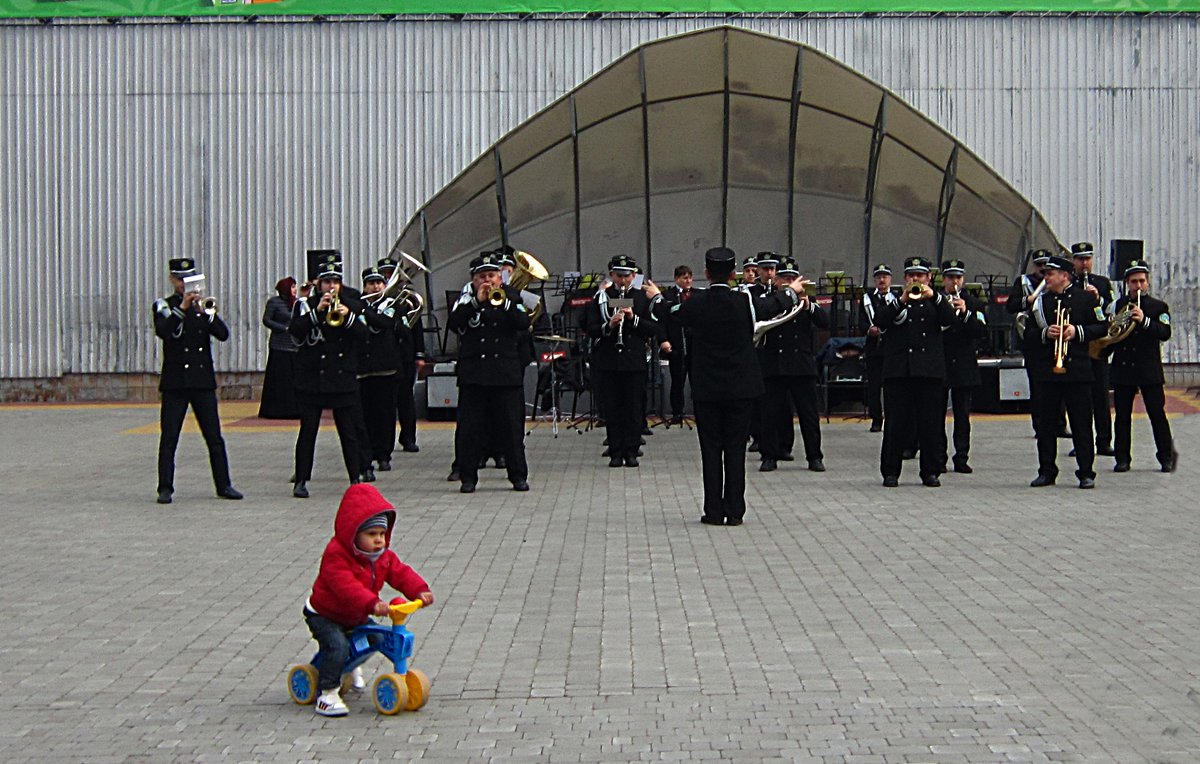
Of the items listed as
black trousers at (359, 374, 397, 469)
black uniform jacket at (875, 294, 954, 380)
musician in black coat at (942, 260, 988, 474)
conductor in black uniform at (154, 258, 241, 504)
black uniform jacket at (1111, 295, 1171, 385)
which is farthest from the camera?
black trousers at (359, 374, 397, 469)

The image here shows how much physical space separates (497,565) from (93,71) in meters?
20.6

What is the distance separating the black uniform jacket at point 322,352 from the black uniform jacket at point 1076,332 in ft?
18.1

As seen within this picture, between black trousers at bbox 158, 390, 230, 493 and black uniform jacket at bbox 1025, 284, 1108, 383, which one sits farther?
black uniform jacket at bbox 1025, 284, 1108, 383

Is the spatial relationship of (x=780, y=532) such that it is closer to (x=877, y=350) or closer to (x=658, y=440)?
(x=877, y=350)

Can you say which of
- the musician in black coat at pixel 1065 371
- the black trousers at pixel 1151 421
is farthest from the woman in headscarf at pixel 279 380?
the black trousers at pixel 1151 421

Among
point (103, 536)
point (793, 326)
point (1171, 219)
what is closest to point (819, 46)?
point (1171, 219)

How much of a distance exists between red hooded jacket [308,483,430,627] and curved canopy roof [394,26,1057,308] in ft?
51.3

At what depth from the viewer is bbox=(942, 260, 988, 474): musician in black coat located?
14.7 meters

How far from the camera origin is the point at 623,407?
1565cm

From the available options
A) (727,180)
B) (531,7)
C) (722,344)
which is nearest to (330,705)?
(722,344)

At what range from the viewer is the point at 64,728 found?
5.93 metres

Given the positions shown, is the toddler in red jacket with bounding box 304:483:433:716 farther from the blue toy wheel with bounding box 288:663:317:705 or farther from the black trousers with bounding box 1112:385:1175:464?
the black trousers with bounding box 1112:385:1175:464

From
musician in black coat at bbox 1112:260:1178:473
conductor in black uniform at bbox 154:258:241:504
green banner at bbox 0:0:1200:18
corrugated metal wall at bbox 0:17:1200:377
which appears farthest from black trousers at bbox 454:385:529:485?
green banner at bbox 0:0:1200:18

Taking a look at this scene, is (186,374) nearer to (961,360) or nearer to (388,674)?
(961,360)
